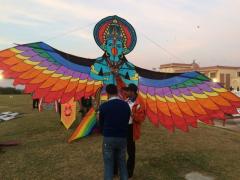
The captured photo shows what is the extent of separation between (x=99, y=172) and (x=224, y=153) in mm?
4174

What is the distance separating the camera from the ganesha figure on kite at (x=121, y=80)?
6266 millimetres

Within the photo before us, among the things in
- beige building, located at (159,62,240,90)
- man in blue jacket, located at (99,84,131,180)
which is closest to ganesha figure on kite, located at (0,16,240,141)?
man in blue jacket, located at (99,84,131,180)

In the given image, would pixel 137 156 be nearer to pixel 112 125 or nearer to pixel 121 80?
pixel 121 80

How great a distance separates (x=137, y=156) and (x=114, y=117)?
3.49 metres

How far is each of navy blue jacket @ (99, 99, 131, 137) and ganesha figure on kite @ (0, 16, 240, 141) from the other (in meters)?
1.53

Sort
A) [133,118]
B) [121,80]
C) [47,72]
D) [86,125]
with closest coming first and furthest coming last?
[133,118] < [47,72] < [121,80] < [86,125]

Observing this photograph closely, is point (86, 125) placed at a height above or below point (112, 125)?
below

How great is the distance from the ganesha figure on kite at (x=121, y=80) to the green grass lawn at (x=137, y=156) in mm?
1261

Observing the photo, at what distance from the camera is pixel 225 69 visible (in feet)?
234

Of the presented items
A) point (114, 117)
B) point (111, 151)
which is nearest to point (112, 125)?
point (114, 117)

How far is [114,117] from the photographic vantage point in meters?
5.01

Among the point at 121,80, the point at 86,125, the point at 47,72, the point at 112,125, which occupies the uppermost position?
the point at 47,72

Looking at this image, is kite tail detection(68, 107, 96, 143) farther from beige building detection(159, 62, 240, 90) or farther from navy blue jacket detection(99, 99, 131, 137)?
beige building detection(159, 62, 240, 90)

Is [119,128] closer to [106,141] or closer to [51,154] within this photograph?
[106,141]
